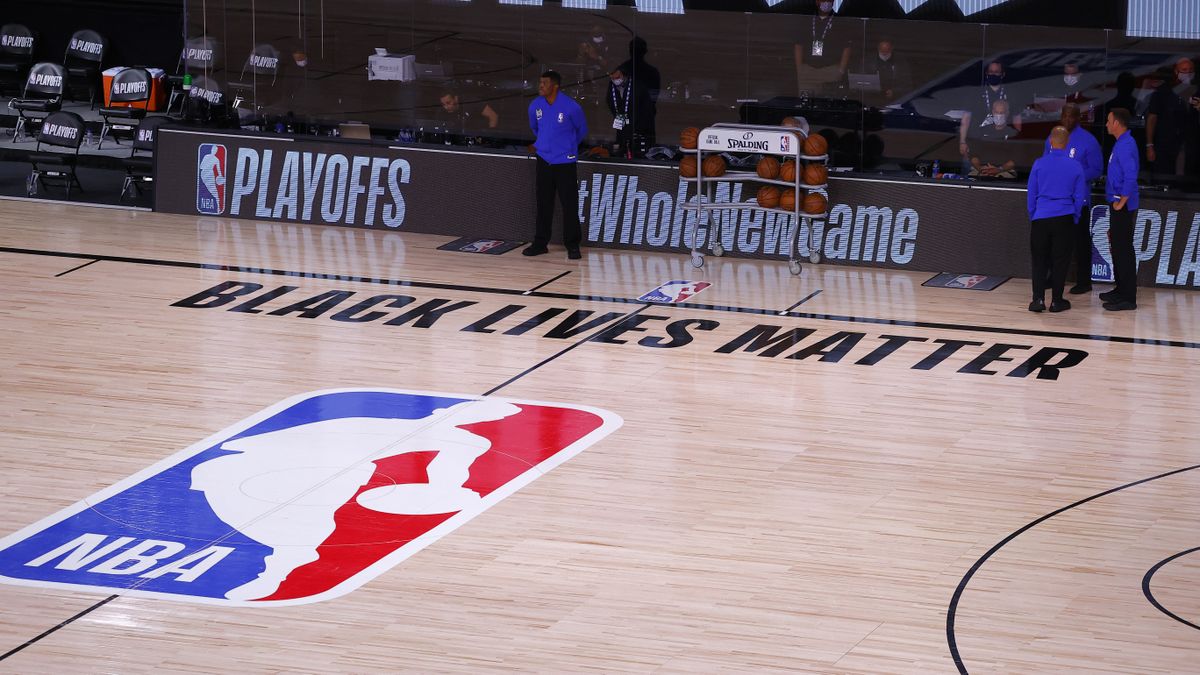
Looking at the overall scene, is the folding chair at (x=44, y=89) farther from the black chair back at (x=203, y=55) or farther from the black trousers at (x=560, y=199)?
the black trousers at (x=560, y=199)

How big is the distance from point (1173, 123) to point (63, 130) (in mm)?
12665

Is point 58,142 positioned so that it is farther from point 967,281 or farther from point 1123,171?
point 1123,171

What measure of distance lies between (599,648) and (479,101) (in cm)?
1141

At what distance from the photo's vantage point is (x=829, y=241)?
58.4 feet

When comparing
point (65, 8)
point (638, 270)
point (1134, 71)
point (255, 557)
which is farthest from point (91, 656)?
point (65, 8)

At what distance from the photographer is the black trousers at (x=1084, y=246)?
1631 centimetres

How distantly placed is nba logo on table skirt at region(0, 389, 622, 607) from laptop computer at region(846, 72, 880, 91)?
6.55 meters

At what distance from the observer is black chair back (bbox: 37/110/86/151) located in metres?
20.6

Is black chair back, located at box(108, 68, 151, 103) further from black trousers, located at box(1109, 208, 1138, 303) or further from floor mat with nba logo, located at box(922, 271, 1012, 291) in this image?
black trousers, located at box(1109, 208, 1138, 303)

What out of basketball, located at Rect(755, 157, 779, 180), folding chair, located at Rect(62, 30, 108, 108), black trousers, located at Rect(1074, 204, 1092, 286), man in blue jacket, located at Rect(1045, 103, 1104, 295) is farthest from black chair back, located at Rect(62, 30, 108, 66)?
black trousers, located at Rect(1074, 204, 1092, 286)

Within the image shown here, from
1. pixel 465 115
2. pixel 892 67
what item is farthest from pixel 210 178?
pixel 892 67

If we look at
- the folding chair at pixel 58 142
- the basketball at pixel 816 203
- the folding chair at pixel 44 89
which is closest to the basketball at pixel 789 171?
the basketball at pixel 816 203

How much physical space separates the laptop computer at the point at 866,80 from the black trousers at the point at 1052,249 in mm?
2842

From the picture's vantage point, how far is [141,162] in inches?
827
